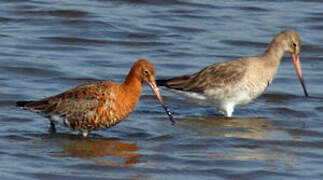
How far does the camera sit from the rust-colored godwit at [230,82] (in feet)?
42.8

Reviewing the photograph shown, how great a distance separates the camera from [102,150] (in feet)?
36.7

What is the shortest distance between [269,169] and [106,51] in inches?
254

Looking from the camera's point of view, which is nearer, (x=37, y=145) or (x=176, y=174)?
(x=176, y=174)

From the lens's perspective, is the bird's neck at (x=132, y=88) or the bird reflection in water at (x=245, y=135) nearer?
the bird reflection in water at (x=245, y=135)

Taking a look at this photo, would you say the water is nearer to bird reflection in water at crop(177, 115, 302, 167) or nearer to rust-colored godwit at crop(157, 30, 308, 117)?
bird reflection in water at crop(177, 115, 302, 167)

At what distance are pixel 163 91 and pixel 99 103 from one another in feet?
10.3

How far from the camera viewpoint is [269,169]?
10469 mm

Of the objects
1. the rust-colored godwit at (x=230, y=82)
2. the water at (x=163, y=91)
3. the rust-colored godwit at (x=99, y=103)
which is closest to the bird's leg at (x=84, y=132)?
the rust-colored godwit at (x=99, y=103)

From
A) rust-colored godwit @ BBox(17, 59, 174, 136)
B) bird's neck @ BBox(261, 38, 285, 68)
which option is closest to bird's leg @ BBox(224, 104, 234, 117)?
bird's neck @ BBox(261, 38, 285, 68)

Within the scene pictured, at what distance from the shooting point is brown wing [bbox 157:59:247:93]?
517 inches

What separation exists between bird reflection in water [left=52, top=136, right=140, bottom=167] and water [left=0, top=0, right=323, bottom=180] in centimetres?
1

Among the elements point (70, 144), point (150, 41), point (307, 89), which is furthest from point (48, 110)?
point (150, 41)

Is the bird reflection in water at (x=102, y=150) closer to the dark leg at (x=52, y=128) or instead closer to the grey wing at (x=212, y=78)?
the dark leg at (x=52, y=128)

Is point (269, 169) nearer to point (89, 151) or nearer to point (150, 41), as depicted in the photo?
point (89, 151)
